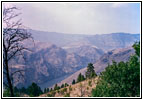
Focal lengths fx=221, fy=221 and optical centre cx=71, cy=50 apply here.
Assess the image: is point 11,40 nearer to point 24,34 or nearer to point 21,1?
point 24,34

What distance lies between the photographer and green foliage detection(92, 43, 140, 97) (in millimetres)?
15594

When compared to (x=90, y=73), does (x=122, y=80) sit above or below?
above

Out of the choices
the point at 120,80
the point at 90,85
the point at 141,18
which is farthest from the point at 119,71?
the point at 90,85

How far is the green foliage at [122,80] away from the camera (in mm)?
15594

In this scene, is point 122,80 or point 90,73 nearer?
point 122,80

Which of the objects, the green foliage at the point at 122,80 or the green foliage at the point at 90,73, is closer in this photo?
the green foliage at the point at 122,80

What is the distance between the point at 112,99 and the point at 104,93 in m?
10.2

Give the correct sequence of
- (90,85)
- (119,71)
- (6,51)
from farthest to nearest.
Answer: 1. (90,85)
2. (119,71)
3. (6,51)

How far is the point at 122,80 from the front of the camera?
16.0m

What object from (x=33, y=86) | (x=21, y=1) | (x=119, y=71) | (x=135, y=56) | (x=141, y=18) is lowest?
(x=33, y=86)

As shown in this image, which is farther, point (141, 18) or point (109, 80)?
point (109, 80)

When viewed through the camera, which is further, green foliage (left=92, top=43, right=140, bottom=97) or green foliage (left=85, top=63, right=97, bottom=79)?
green foliage (left=85, top=63, right=97, bottom=79)

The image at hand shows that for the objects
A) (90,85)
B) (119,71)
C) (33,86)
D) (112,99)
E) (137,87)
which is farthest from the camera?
(33,86)

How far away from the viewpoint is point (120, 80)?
638 inches
